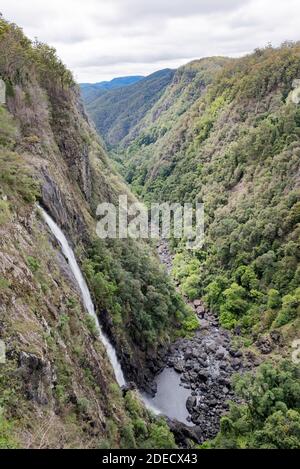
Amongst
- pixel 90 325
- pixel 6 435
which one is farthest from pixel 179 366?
pixel 6 435

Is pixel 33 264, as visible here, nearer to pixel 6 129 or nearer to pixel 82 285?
pixel 82 285

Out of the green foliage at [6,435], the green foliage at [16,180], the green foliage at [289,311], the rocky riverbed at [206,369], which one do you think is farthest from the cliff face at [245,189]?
the green foliage at [6,435]

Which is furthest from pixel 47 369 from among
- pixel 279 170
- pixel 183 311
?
pixel 279 170

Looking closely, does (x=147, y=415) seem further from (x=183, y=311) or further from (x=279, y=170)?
(x=279, y=170)

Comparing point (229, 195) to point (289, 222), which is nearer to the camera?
point (289, 222)

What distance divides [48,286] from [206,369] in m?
20.2

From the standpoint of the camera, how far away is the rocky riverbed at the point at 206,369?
99.0 feet

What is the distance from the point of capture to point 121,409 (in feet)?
76.9

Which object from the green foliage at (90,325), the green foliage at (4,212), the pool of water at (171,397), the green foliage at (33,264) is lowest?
the pool of water at (171,397)

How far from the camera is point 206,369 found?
36.3 meters

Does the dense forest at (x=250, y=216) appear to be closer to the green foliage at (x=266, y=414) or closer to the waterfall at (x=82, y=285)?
the green foliage at (x=266, y=414)

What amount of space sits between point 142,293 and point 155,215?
38.7 m

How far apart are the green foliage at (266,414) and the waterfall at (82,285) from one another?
7495 millimetres

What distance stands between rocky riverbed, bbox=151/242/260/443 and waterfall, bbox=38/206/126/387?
5.13m
